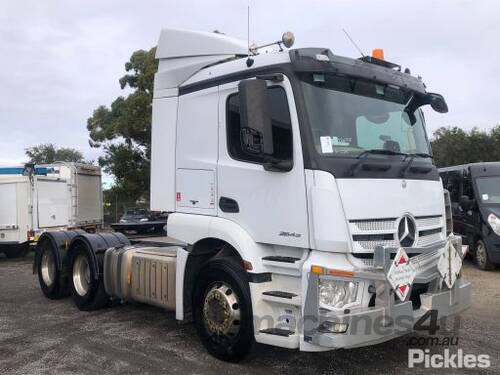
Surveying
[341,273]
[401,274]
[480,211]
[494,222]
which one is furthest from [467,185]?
[341,273]

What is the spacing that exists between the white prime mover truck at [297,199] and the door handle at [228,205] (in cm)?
1

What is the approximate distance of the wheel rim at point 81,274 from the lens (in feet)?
26.7

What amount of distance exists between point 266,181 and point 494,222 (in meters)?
7.75

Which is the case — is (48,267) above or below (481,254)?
above

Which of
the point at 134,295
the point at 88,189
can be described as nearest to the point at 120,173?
the point at 88,189

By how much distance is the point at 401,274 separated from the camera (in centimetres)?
461

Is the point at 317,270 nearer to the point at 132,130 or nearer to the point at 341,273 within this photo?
the point at 341,273

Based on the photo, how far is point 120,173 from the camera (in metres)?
27.7

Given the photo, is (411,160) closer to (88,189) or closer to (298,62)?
(298,62)

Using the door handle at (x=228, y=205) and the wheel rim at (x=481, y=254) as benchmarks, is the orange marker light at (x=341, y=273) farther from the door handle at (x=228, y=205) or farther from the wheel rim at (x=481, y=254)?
the wheel rim at (x=481, y=254)

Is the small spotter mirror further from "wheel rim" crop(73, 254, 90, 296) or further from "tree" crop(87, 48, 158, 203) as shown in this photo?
"tree" crop(87, 48, 158, 203)

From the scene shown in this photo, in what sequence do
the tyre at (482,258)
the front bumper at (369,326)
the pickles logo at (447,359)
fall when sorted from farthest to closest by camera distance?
the tyre at (482,258) < the pickles logo at (447,359) < the front bumper at (369,326)

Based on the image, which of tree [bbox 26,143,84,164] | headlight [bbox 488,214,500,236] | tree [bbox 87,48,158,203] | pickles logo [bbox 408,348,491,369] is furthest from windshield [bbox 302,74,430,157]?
tree [bbox 26,143,84,164]

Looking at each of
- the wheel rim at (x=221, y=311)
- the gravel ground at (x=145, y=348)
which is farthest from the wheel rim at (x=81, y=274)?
the wheel rim at (x=221, y=311)
